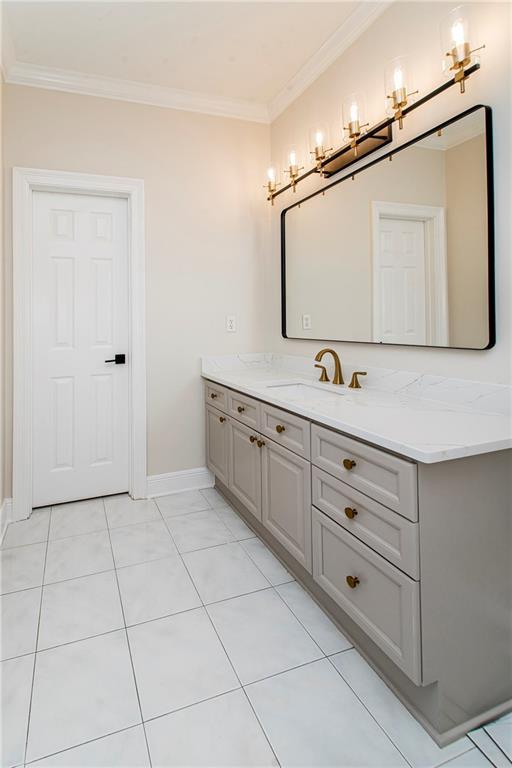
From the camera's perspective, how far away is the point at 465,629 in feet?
3.98

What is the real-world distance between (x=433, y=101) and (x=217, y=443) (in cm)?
213

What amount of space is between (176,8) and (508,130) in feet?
5.67

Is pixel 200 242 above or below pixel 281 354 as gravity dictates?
above

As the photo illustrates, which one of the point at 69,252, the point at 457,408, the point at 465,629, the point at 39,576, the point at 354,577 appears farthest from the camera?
the point at 69,252

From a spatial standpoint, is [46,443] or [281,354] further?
[281,354]

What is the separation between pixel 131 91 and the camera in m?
2.78

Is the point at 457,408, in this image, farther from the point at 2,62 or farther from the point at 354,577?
the point at 2,62

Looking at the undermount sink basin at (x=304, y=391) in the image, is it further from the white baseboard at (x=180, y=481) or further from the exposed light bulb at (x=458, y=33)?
the exposed light bulb at (x=458, y=33)

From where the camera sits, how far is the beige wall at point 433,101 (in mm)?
1489

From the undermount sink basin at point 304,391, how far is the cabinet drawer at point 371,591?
64cm

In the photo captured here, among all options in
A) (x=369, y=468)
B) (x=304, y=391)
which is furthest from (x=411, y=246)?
(x=369, y=468)

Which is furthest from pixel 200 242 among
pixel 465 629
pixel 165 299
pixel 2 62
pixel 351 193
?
pixel 465 629

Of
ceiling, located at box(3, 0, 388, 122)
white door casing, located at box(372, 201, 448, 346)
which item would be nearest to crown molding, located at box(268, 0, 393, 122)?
ceiling, located at box(3, 0, 388, 122)

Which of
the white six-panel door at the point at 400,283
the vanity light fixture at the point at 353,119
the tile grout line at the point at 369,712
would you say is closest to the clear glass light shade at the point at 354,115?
the vanity light fixture at the point at 353,119
